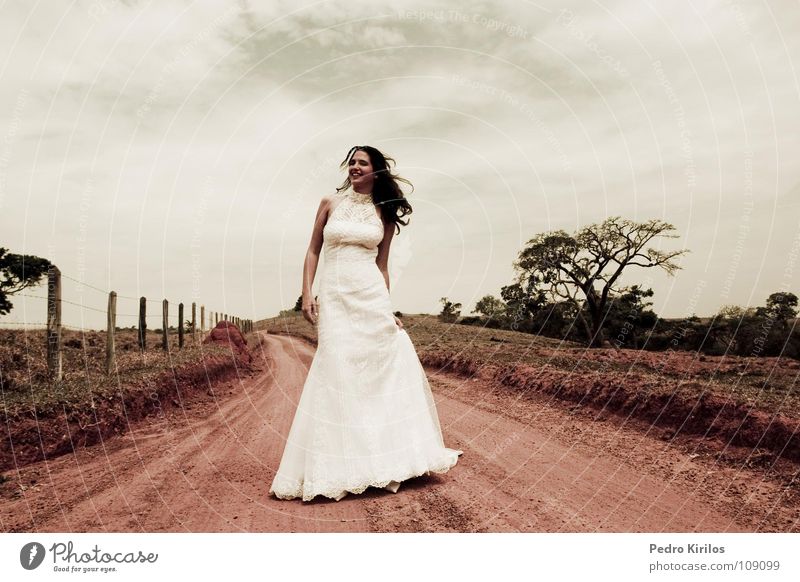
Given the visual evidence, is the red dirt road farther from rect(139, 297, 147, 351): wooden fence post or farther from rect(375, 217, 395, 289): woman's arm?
rect(139, 297, 147, 351): wooden fence post

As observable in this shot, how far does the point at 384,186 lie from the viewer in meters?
5.31

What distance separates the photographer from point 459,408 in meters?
8.89

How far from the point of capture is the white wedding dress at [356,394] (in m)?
4.64

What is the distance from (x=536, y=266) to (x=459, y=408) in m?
25.2

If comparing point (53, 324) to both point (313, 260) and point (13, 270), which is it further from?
point (13, 270)

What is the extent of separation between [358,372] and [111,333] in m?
7.81

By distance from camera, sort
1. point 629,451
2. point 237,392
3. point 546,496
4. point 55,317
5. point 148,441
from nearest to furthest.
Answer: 1. point 546,496
2. point 629,451
3. point 148,441
4. point 55,317
5. point 237,392

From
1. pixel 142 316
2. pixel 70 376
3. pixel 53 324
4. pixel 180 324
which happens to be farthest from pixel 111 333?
pixel 180 324
